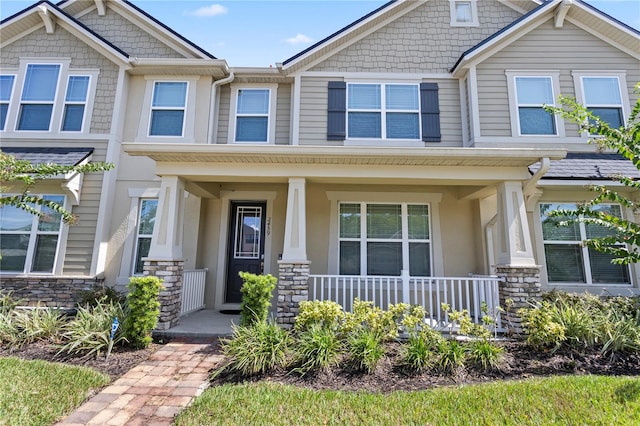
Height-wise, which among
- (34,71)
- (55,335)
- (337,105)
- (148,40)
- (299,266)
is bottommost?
(55,335)

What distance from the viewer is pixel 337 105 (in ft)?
27.2

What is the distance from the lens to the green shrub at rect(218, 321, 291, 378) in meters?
4.28

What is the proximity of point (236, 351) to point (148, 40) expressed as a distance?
8794 millimetres

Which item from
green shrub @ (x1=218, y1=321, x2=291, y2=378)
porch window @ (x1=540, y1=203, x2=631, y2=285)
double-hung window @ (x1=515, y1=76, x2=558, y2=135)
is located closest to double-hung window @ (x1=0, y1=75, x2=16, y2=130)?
green shrub @ (x1=218, y1=321, x2=291, y2=378)

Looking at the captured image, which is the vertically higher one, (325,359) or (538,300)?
(538,300)

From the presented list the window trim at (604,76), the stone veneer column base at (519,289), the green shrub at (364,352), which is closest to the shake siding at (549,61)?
the window trim at (604,76)

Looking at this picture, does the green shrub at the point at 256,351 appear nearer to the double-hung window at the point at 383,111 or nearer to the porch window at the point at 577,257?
the double-hung window at the point at 383,111

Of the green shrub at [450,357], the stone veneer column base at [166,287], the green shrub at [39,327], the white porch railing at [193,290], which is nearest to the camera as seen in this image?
the green shrub at [450,357]

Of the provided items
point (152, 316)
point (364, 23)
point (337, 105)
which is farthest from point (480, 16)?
point (152, 316)

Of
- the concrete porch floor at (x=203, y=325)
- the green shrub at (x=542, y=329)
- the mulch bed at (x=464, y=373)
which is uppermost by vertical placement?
the green shrub at (x=542, y=329)

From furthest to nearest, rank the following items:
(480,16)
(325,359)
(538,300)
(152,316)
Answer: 1. (480,16)
2. (538,300)
3. (152,316)
4. (325,359)

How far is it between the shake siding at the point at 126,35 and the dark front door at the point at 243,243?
184 inches

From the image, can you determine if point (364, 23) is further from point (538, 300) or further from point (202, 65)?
point (538, 300)

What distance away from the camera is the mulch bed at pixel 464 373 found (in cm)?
409
